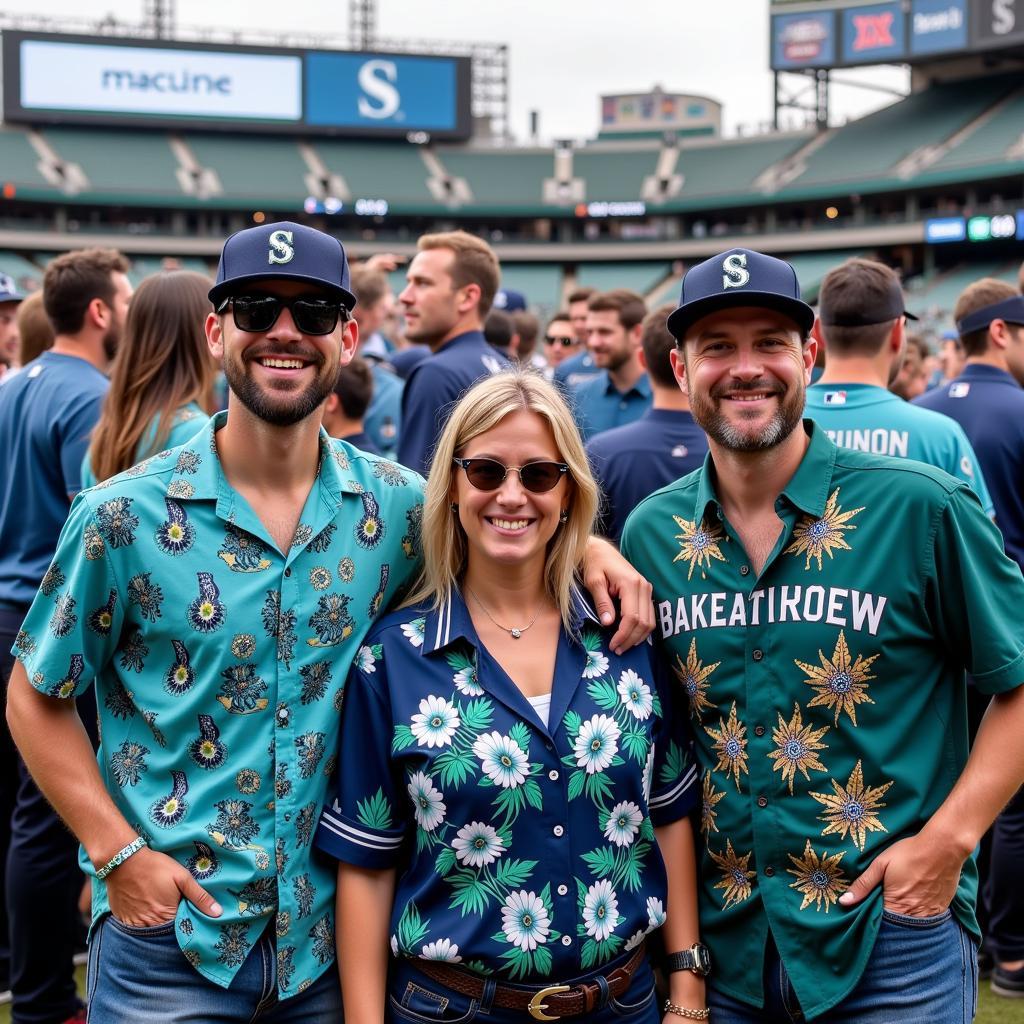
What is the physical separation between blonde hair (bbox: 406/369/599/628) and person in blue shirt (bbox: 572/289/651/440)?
13.8 ft

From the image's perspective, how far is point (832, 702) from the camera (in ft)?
8.50

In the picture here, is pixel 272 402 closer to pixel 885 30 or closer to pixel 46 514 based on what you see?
pixel 46 514

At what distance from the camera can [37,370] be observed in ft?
14.7

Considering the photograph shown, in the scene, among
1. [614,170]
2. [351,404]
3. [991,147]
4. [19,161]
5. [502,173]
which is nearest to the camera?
[351,404]

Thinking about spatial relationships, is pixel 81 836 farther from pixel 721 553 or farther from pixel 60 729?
pixel 721 553

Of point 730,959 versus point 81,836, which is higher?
point 81,836

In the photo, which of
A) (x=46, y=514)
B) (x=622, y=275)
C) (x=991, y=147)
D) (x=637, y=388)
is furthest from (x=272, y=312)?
(x=622, y=275)

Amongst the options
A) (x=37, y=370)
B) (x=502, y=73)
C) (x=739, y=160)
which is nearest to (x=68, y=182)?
(x=502, y=73)

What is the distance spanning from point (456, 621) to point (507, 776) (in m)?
0.36

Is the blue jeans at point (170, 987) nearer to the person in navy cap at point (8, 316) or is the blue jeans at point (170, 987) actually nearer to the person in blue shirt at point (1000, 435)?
the person in blue shirt at point (1000, 435)

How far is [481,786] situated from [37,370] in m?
2.85

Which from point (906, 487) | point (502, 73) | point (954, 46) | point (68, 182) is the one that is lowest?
point (906, 487)

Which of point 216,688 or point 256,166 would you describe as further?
point 256,166

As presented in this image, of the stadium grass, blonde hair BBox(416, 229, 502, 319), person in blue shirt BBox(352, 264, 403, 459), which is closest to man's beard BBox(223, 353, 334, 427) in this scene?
the stadium grass
